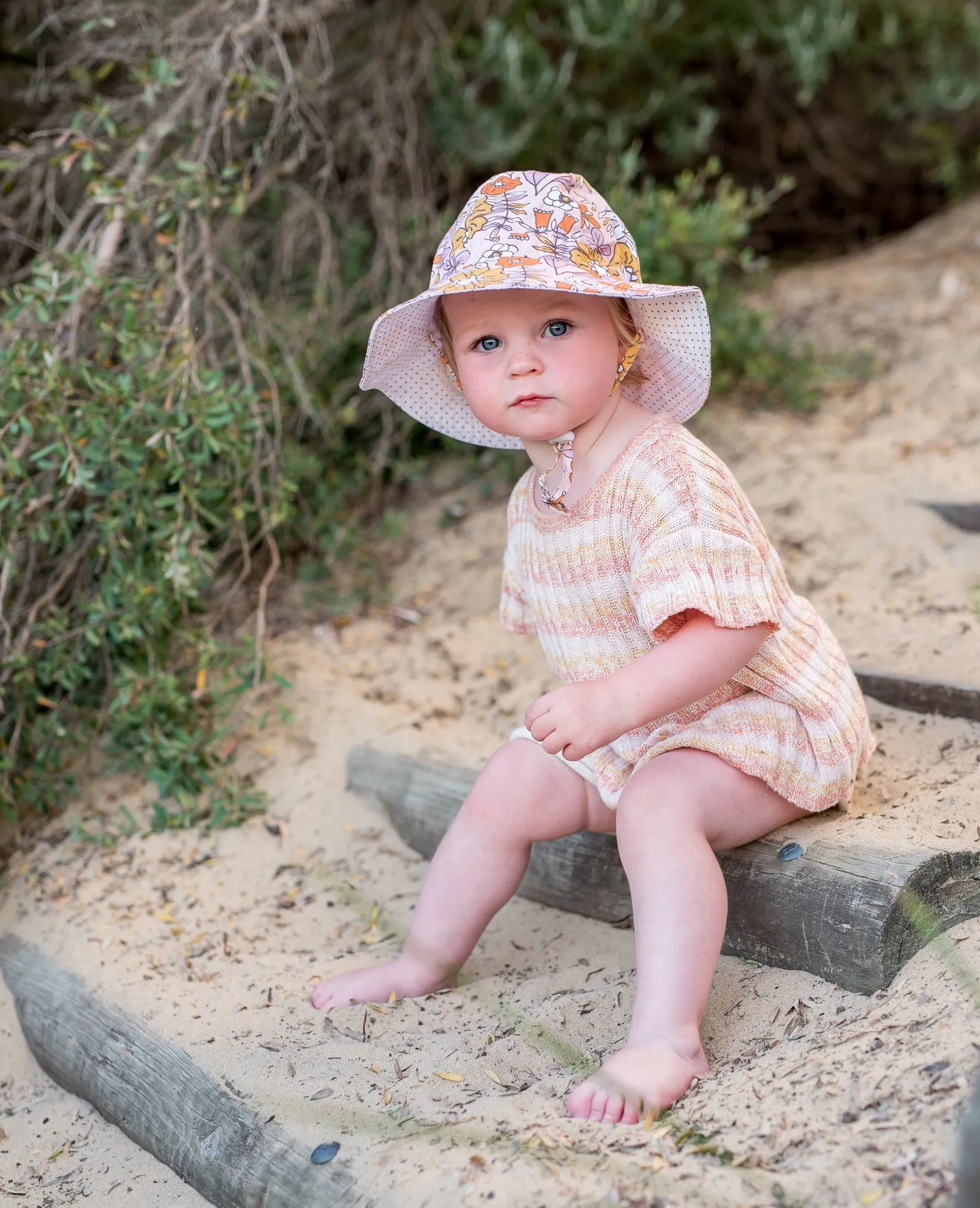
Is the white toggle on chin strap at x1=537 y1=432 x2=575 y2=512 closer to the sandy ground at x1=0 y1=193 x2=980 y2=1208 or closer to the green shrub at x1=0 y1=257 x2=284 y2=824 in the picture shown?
the sandy ground at x1=0 y1=193 x2=980 y2=1208

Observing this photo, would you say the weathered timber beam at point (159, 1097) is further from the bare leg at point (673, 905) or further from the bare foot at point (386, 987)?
the bare leg at point (673, 905)

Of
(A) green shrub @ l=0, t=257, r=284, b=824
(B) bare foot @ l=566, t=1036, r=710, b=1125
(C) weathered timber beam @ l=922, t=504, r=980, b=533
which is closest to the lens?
(B) bare foot @ l=566, t=1036, r=710, b=1125

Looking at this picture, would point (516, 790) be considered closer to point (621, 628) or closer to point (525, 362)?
point (621, 628)

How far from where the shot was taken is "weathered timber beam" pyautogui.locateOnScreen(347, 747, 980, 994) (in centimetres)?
173

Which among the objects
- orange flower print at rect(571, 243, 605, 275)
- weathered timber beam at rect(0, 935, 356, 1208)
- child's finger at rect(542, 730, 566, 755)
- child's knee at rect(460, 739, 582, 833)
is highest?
orange flower print at rect(571, 243, 605, 275)

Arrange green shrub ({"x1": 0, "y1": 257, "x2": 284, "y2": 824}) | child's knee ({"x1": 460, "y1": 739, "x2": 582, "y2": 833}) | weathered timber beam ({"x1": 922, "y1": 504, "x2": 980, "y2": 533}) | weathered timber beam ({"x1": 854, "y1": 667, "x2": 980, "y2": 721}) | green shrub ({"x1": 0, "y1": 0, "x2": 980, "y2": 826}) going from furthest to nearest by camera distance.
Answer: weathered timber beam ({"x1": 922, "y1": 504, "x2": 980, "y2": 533})
green shrub ({"x1": 0, "y1": 0, "x2": 980, "y2": 826})
green shrub ({"x1": 0, "y1": 257, "x2": 284, "y2": 824})
weathered timber beam ({"x1": 854, "y1": 667, "x2": 980, "y2": 721})
child's knee ({"x1": 460, "y1": 739, "x2": 582, "y2": 833})

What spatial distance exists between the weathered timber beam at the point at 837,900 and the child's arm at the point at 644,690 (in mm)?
321

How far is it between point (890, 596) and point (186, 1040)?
1.77 metres

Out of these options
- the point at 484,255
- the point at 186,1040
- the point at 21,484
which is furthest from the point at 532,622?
the point at 21,484

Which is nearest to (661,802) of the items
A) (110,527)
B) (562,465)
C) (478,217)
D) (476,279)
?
(562,465)

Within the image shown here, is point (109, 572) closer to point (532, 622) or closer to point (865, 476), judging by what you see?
point (532, 622)

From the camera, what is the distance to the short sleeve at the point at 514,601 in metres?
2.16

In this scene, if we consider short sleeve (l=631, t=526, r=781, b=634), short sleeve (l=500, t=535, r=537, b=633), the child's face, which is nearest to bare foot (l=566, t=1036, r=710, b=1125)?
short sleeve (l=631, t=526, r=781, b=634)

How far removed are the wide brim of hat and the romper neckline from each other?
A: 0.10 meters
